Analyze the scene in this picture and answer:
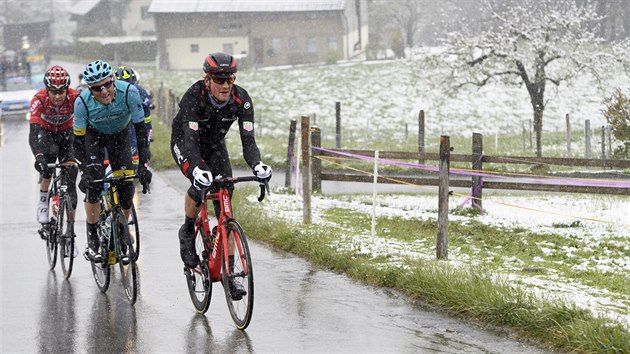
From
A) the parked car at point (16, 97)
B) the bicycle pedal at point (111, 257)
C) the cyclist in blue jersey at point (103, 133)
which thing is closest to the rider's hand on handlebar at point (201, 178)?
the cyclist in blue jersey at point (103, 133)

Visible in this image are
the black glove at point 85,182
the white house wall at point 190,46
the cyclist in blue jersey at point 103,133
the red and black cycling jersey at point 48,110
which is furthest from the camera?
the white house wall at point 190,46

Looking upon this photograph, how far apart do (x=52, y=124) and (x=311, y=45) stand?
6985 cm

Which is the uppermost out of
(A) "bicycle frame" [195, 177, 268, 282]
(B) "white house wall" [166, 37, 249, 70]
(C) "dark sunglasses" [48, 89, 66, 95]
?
(B) "white house wall" [166, 37, 249, 70]

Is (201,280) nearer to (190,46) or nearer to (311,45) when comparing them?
(190,46)

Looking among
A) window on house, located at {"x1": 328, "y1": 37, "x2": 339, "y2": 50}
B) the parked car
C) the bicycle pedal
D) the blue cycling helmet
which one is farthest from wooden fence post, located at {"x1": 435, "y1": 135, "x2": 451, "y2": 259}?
window on house, located at {"x1": 328, "y1": 37, "x2": 339, "y2": 50}

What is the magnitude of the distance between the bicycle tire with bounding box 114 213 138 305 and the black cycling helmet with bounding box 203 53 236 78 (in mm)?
1966

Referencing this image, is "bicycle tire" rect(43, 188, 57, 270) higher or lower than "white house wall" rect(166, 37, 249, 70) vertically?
lower

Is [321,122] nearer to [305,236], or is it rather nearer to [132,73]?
[132,73]

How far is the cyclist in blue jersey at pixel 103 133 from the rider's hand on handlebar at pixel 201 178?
1.49 metres

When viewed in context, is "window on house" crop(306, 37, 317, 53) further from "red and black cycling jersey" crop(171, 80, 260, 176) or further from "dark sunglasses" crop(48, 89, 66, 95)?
"red and black cycling jersey" crop(171, 80, 260, 176)

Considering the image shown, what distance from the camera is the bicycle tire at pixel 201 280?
8.08 m

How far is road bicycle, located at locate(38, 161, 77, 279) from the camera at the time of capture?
10078 millimetres

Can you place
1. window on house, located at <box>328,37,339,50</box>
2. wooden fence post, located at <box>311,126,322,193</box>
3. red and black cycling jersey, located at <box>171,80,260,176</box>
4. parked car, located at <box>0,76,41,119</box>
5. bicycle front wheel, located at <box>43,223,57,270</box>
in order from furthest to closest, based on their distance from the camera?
window on house, located at <box>328,37,339,50</box>
parked car, located at <box>0,76,41,119</box>
wooden fence post, located at <box>311,126,322,193</box>
bicycle front wheel, located at <box>43,223,57,270</box>
red and black cycling jersey, located at <box>171,80,260,176</box>

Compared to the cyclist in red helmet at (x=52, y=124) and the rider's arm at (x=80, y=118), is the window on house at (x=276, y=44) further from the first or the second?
the rider's arm at (x=80, y=118)
